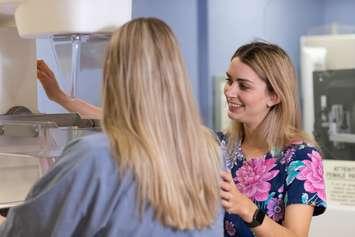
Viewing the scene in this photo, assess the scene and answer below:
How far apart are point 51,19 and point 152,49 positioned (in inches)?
13.1

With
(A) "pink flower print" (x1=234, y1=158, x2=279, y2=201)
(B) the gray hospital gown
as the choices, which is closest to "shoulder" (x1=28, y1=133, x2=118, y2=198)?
(B) the gray hospital gown

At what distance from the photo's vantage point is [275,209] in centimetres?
128

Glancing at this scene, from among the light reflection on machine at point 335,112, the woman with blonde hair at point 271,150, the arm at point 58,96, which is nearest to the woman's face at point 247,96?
the woman with blonde hair at point 271,150

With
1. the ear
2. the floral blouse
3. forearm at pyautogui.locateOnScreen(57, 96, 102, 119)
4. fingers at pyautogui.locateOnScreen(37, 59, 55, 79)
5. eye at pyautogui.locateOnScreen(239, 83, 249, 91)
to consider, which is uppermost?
fingers at pyautogui.locateOnScreen(37, 59, 55, 79)

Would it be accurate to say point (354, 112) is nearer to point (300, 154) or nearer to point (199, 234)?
point (300, 154)

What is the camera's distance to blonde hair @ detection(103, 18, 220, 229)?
2.88 feet

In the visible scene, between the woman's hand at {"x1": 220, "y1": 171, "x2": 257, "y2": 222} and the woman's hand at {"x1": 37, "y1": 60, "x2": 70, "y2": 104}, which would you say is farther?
the woman's hand at {"x1": 37, "y1": 60, "x2": 70, "y2": 104}

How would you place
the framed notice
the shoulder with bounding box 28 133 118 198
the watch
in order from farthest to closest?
the framed notice, the watch, the shoulder with bounding box 28 133 118 198

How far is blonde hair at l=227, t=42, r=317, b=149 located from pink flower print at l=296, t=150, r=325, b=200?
6 cm

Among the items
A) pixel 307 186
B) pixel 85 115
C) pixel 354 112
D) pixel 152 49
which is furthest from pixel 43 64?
pixel 354 112

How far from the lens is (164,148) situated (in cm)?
90

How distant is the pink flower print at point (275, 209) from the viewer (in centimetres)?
128

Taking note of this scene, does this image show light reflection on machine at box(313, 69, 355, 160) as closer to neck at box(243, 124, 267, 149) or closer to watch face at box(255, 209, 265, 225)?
neck at box(243, 124, 267, 149)

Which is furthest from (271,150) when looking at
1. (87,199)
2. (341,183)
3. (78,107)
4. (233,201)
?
(341,183)
